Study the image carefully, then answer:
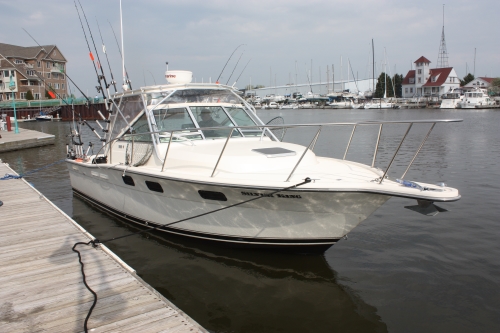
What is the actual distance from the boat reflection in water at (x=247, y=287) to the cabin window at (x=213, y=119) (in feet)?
6.95

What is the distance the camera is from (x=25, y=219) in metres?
7.23

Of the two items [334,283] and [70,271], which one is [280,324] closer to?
[334,283]

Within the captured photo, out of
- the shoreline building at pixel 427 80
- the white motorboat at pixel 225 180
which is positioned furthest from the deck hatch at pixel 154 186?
the shoreline building at pixel 427 80

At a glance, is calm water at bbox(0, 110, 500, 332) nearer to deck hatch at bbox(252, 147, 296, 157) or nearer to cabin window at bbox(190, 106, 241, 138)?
deck hatch at bbox(252, 147, 296, 157)

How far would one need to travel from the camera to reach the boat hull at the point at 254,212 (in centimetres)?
527

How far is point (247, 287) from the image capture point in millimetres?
5613

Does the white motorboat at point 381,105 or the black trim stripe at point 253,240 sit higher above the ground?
the white motorboat at point 381,105

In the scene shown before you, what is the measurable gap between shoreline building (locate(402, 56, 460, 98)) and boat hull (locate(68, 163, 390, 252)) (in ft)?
264

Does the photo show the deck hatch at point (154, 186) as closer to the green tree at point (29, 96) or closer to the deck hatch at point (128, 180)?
the deck hatch at point (128, 180)

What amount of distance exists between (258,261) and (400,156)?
1213cm

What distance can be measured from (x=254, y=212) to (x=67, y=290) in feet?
8.53

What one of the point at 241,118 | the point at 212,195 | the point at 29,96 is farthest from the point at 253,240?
the point at 29,96

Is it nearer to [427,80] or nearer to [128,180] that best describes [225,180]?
[128,180]

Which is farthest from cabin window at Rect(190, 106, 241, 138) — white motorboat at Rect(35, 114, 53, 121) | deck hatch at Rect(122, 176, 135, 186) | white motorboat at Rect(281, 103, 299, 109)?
white motorboat at Rect(281, 103, 299, 109)
